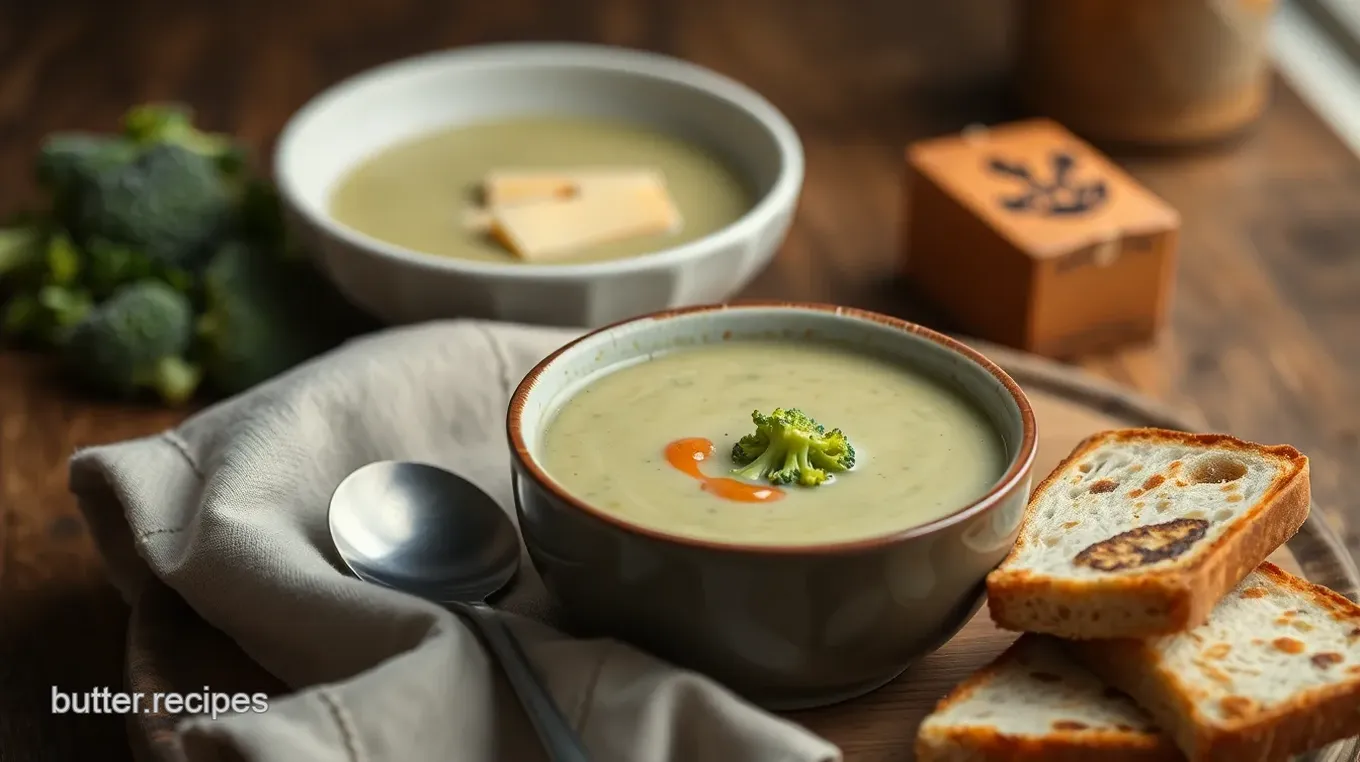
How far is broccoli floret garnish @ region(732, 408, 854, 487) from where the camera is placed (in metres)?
1.68

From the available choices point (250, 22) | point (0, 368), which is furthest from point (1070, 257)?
point (250, 22)

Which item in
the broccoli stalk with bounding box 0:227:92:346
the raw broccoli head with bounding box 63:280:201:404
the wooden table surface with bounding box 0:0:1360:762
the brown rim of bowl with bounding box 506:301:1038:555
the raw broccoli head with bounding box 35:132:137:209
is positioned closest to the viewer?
the brown rim of bowl with bounding box 506:301:1038:555

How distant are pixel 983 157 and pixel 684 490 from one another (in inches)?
58.3

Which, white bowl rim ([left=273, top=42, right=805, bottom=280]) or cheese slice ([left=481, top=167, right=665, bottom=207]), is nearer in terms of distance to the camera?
white bowl rim ([left=273, top=42, right=805, bottom=280])

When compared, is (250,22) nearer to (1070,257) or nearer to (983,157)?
(983,157)

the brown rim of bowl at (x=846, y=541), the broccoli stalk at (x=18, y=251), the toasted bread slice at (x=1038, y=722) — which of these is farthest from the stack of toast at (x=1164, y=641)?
the broccoli stalk at (x=18, y=251)

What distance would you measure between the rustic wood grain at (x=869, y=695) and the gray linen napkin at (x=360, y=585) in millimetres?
52

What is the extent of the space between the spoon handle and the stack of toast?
353 mm

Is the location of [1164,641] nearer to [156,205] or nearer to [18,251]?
[156,205]

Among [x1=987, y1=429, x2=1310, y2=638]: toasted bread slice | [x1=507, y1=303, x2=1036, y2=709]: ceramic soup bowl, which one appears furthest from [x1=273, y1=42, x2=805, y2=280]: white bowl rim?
[x1=987, y1=429, x2=1310, y2=638]: toasted bread slice

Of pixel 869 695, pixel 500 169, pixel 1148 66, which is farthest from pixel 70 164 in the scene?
pixel 1148 66

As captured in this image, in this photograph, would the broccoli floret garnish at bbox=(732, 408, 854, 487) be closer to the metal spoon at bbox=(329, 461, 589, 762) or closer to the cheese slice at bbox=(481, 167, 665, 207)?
the metal spoon at bbox=(329, 461, 589, 762)

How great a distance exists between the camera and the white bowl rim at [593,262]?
7.76ft

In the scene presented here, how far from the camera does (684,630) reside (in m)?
1.60
